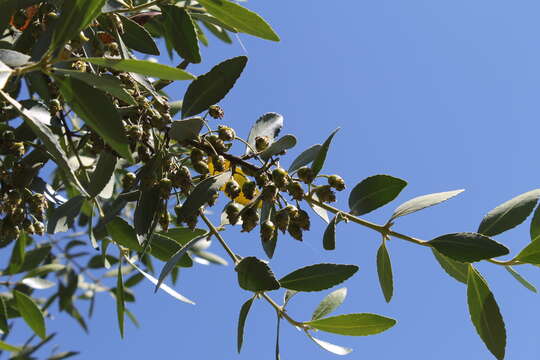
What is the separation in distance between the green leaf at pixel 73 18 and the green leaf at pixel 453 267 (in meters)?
0.84

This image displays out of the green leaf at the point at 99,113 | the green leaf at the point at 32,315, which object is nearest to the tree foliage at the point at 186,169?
the green leaf at the point at 99,113

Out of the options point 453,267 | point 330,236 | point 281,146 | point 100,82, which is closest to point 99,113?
point 100,82

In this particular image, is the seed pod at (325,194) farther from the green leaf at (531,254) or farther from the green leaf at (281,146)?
the green leaf at (531,254)

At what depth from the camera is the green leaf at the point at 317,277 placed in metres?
1.32

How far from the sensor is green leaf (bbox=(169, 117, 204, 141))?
120 cm

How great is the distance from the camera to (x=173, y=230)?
168 cm

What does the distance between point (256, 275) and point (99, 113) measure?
16.9 inches

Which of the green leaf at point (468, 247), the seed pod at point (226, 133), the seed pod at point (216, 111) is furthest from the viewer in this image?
the seed pod at point (216, 111)

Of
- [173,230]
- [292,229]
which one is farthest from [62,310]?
[292,229]

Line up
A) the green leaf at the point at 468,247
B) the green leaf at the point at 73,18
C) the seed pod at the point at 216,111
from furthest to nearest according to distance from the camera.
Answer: the seed pod at the point at 216,111, the green leaf at the point at 468,247, the green leaf at the point at 73,18

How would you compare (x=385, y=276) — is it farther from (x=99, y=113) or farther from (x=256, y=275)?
(x=99, y=113)

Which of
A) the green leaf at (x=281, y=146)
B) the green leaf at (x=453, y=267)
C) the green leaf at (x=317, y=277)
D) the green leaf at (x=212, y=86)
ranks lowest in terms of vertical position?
the green leaf at (x=317, y=277)

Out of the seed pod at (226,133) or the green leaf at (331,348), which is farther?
the green leaf at (331,348)

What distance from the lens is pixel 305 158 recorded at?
133 centimetres
